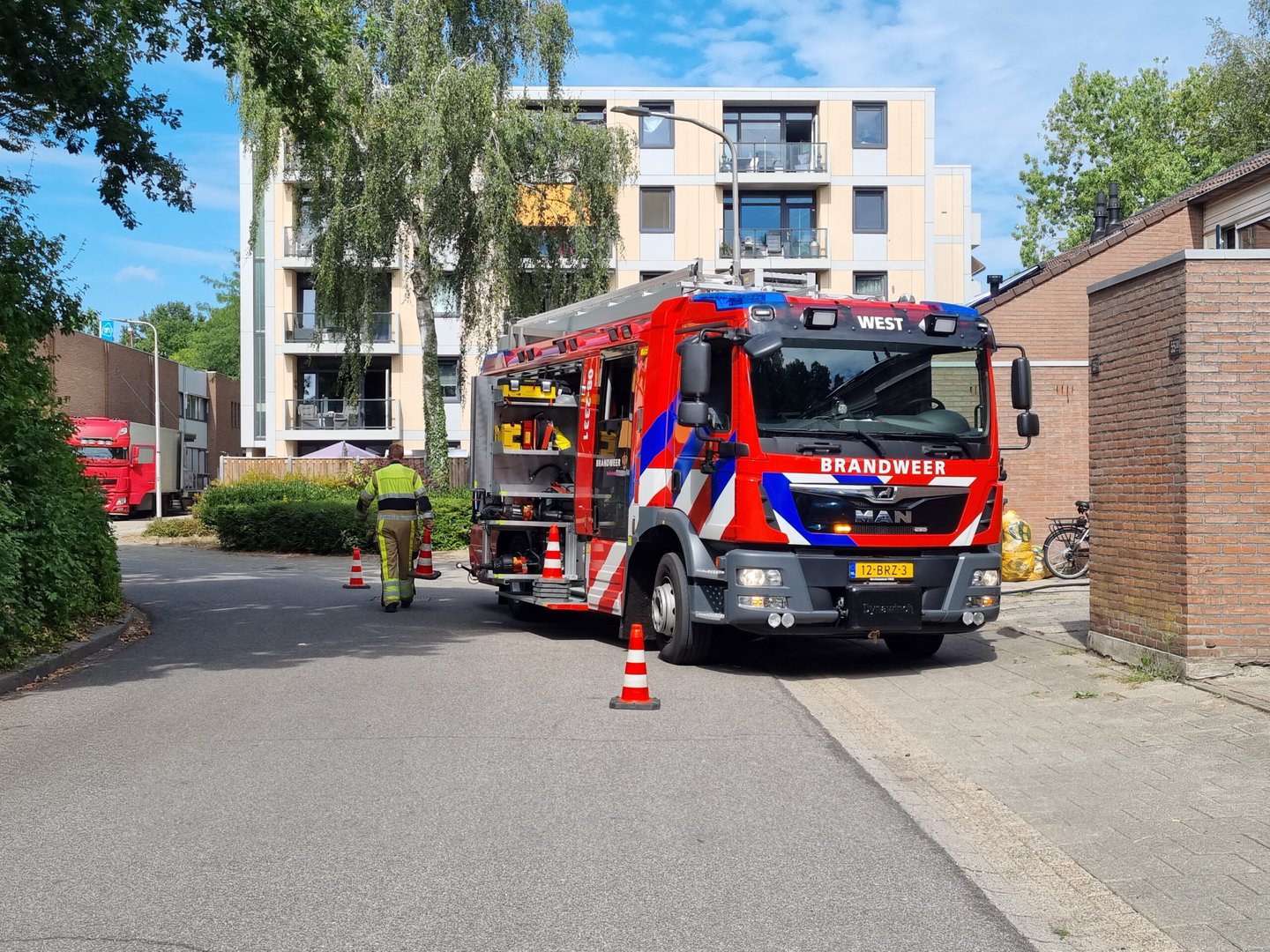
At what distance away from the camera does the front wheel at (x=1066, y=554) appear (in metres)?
18.2

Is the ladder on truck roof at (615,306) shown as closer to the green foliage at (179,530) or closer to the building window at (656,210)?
the green foliage at (179,530)

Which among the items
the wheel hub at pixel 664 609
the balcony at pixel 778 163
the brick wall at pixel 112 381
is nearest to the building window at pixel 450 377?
the balcony at pixel 778 163

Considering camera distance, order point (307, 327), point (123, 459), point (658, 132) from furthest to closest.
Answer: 1. point (658, 132)
2. point (307, 327)
3. point (123, 459)

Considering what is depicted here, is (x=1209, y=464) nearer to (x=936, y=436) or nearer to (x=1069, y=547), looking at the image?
(x=936, y=436)

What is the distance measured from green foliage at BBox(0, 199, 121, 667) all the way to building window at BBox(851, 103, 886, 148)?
42.3m

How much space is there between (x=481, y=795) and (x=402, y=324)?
149 ft

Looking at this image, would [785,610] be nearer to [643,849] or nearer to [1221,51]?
[643,849]

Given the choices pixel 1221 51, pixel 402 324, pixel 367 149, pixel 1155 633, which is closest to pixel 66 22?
pixel 1155 633

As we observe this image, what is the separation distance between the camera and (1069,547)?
18.5 m

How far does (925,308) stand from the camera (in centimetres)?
1125

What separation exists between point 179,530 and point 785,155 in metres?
27.6

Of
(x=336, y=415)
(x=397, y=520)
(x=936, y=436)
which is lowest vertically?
(x=397, y=520)

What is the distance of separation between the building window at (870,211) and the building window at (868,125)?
5.79 ft

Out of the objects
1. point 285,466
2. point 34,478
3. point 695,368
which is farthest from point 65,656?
→ point 285,466
